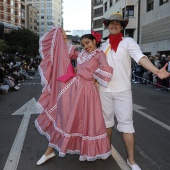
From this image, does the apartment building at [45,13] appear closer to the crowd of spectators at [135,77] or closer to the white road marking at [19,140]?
the crowd of spectators at [135,77]

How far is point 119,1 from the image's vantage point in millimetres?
34406

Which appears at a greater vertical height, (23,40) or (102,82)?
(23,40)

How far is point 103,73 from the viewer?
3426 mm

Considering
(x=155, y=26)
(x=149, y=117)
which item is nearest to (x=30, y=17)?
(x=155, y=26)

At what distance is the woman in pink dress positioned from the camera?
137 inches

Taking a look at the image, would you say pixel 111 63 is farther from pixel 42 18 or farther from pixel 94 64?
pixel 42 18

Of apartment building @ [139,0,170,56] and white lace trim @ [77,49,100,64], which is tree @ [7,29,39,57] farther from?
white lace trim @ [77,49,100,64]

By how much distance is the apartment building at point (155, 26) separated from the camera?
22.3 metres

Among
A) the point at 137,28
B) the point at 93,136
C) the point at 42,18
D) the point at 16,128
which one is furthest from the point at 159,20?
the point at 42,18

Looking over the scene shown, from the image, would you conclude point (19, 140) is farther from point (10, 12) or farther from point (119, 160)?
point (10, 12)

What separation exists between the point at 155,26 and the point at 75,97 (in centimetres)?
2254

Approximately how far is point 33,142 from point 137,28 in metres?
26.6

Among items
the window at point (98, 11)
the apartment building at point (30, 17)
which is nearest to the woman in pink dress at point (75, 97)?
the window at point (98, 11)

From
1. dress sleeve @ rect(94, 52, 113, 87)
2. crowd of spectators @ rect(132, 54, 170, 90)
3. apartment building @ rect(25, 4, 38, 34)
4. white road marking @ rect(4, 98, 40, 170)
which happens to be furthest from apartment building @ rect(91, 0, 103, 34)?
dress sleeve @ rect(94, 52, 113, 87)
